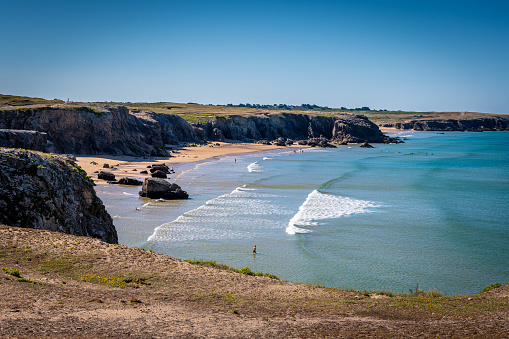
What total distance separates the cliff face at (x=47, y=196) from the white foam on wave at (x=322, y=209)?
46.4ft

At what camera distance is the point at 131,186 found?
156ft

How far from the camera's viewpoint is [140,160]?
7119cm

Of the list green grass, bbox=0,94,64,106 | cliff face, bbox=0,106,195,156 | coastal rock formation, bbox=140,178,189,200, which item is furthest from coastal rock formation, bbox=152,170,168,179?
green grass, bbox=0,94,64,106

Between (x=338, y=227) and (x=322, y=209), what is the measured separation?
228 inches

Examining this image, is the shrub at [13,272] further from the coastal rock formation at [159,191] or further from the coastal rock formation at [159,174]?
the coastal rock formation at [159,174]

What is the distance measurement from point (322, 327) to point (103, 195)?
33825mm

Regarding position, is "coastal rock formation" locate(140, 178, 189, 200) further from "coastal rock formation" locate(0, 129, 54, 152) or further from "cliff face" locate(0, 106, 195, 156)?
"cliff face" locate(0, 106, 195, 156)

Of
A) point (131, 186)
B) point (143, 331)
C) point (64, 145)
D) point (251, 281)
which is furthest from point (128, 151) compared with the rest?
point (143, 331)

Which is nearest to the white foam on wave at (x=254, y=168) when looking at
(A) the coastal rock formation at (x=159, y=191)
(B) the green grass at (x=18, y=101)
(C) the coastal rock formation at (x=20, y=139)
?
(A) the coastal rock formation at (x=159, y=191)

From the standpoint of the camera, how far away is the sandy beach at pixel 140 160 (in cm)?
5584

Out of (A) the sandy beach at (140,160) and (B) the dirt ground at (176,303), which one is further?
(A) the sandy beach at (140,160)

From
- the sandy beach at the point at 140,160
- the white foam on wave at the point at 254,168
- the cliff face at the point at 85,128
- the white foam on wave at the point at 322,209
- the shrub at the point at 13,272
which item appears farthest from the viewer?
the cliff face at the point at 85,128

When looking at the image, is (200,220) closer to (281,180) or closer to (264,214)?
(264,214)

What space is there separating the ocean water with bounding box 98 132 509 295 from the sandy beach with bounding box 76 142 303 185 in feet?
23.8
